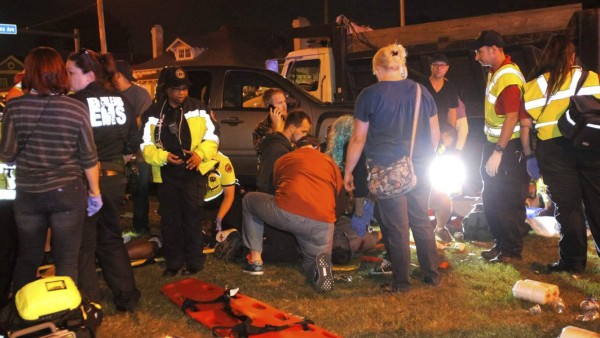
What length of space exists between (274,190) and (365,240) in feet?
3.57

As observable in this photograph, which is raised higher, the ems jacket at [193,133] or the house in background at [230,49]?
the house in background at [230,49]

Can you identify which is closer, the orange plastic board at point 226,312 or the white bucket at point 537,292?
the orange plastic board at point 226,312

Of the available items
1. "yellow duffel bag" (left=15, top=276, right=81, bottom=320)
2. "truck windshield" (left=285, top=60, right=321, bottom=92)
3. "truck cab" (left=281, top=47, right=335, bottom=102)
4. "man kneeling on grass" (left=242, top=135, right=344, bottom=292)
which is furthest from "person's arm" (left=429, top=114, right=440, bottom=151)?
"truck windshield" (left=285, top=60, right=321, bottom=92)

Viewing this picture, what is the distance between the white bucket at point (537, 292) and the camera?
4059 millimetres

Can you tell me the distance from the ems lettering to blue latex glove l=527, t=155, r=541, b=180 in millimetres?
3393

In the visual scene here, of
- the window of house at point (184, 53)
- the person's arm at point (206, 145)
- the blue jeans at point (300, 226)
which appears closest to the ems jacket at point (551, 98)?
the blue jeans at point (300, 226)

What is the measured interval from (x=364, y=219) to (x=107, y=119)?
7.91 ft

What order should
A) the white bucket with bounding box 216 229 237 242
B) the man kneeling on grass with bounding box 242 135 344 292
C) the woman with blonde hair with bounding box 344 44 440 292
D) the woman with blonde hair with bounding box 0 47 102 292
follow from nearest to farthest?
the woman with blonde hair with bounding box 0 47 102 292
the woman with blonde hair with bounding box 344 44 440 292
the man kneeling on grass with bounding box 242 135 344 292
the white bucket with bounding box 216 229 237 242

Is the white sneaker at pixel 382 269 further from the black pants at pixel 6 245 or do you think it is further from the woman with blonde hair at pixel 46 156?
the black pants at pixel 6 245

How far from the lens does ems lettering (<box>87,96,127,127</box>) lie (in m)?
4.00

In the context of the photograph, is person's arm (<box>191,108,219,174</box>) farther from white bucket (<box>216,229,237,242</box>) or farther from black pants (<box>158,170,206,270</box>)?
white bucket (<box>216,229,237,242</box>)

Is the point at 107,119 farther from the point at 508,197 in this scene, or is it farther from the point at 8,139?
the point at 508,197

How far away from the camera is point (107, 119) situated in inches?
161

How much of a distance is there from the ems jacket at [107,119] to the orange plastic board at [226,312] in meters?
1.16
